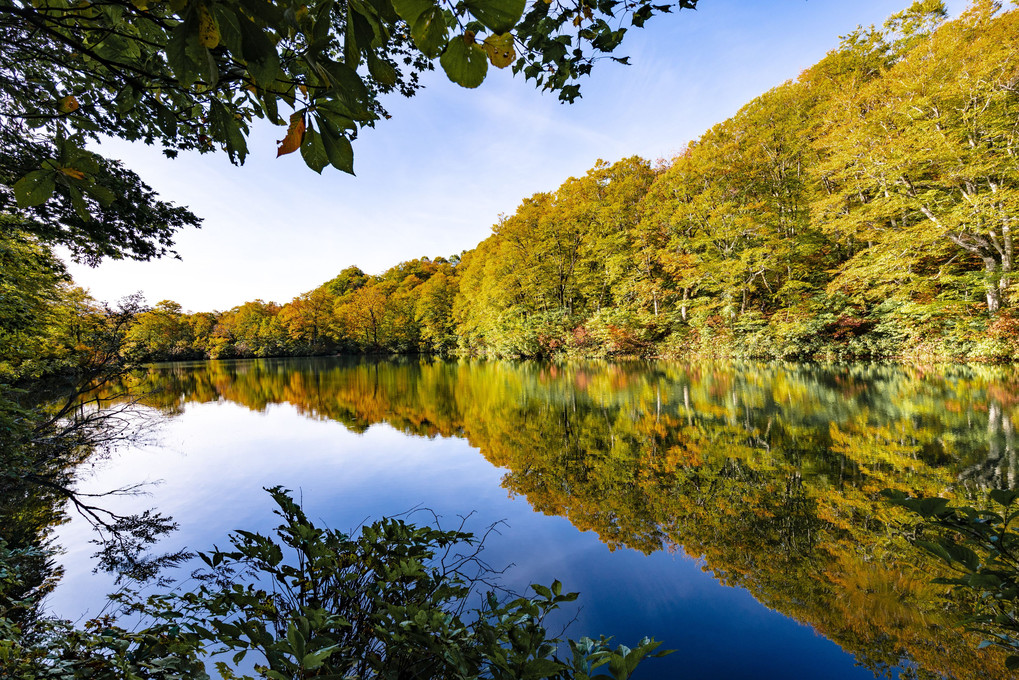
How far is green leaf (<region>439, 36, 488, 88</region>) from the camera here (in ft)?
2.10

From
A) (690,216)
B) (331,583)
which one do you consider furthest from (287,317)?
(331,583)

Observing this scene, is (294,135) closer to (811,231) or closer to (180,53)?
(180,53)

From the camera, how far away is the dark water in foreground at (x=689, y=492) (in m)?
2.35

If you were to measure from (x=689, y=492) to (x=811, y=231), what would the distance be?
18308 millimetres

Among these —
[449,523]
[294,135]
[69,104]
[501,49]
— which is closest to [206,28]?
[294,135]

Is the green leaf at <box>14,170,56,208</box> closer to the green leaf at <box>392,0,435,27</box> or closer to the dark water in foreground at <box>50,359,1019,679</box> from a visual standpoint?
the green leaf at <box>392,0,435,27</box>

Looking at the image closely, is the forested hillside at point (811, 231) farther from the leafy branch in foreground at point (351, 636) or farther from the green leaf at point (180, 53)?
the green leaf at point (180, 53)

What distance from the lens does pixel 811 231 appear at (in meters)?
16.7

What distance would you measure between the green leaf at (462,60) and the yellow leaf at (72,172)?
909 millimetres

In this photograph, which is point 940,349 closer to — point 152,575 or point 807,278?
point 807,278

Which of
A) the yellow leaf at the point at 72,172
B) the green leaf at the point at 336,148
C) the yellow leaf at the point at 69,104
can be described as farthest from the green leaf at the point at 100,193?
the yellow leaf at the point at 69,104

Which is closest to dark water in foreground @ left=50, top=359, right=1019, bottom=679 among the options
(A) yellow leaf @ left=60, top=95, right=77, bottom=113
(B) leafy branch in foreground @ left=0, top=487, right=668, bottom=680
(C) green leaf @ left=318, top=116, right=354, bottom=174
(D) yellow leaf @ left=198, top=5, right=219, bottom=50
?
(B) leafy branch in foreground @ left=0, top=487, right=668, bottom=680

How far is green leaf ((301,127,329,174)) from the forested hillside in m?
6.59

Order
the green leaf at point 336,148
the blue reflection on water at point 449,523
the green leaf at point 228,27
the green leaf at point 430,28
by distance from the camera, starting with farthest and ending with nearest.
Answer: the blue reflection on water at point 449,523 < the green leaf at point 336,148 < the green leaf at point 430,28 < the green leaf at point 228,27
